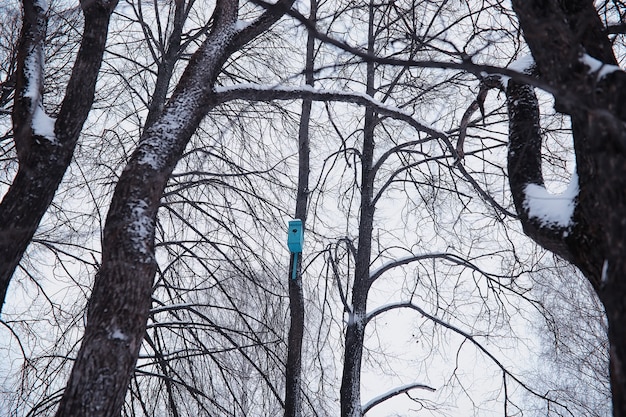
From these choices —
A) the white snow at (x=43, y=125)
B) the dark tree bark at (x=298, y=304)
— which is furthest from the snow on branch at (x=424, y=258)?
the white snow at (x=43, y=125)

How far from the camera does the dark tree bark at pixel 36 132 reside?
305 cm

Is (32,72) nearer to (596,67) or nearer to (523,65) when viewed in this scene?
(523,65)

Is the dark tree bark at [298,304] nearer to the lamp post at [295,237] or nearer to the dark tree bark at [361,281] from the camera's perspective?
the lamp post at [295,237]

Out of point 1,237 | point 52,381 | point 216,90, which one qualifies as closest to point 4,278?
point 1,237

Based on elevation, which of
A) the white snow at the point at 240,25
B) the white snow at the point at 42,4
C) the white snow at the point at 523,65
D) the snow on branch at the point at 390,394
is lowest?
the snow on branch at the point at 390,394

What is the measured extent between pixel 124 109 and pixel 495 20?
4.08m

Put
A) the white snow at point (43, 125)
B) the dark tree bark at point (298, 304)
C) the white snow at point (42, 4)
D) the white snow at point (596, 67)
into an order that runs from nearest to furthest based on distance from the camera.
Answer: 1. the white snow at point (596, 67)
2. the white snow at point (43, 125)
3. the white snow at point (42, 4)
4. the dark tree bark at point (298, 304)

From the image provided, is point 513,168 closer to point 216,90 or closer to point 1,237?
point 216,90

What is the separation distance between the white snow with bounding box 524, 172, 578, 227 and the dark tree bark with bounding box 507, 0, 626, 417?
2cm

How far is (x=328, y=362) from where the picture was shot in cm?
634

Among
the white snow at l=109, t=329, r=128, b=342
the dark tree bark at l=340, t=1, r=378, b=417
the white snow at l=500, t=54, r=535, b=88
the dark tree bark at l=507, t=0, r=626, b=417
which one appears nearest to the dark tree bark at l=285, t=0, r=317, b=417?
the dark tree bark at l=340, t=1, r=378, b=417

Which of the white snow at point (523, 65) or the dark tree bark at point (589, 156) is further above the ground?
the white snow at point (523, 65)

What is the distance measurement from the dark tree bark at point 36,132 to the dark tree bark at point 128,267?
1.95 ft

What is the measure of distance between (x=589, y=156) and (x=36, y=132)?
3.05 meters
